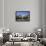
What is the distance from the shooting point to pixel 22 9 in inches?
120

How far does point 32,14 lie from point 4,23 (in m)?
0.80

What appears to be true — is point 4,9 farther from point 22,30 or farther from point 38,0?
point 38,0

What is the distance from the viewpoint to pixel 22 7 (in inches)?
119

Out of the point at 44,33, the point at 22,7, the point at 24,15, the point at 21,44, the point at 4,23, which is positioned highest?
the point at 22,7

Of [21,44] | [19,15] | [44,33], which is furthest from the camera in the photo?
[19,15]

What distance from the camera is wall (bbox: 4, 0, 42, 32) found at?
2.96 metres

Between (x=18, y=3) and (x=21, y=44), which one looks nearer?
(x=21, y=44)

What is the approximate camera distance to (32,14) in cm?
304

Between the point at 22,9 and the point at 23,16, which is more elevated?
the point at 22,9

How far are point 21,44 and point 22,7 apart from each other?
3.39ft

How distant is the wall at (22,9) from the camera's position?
2.96 metres

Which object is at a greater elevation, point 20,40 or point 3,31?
point 3,31

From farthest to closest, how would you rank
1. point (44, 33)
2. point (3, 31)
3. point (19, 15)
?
point (19, 15) < point (3, 31) < point (44, 33)

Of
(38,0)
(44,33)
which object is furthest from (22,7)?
(44,33)
